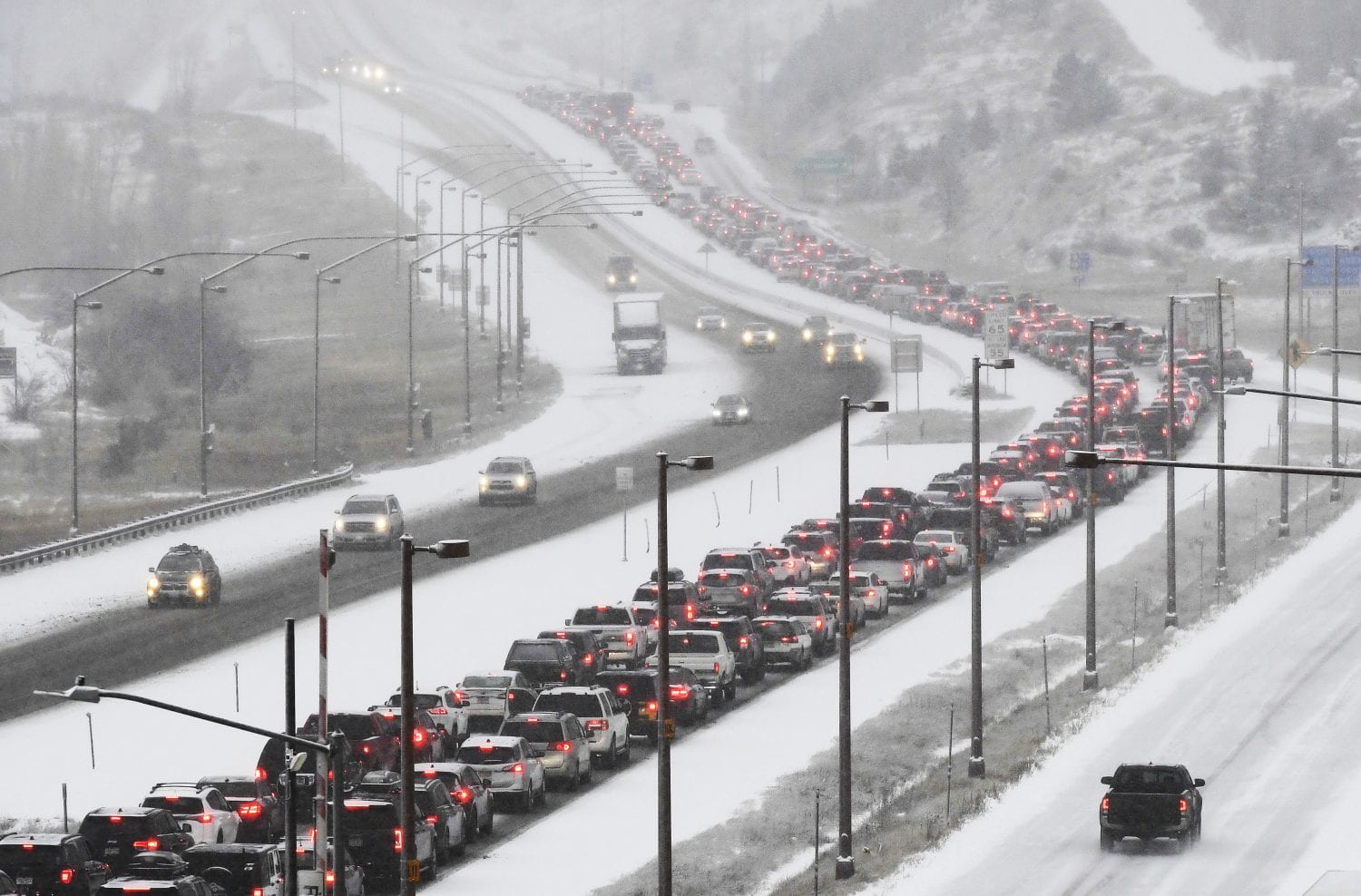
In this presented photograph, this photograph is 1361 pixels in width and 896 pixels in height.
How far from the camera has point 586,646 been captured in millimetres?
51344

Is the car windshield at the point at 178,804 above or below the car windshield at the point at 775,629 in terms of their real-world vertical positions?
below

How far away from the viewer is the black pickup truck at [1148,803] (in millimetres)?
38906

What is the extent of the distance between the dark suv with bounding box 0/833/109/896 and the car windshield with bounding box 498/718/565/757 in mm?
10484

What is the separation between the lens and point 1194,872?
124ft

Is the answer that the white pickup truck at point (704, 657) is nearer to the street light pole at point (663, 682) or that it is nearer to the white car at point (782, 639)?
the white car at point (782, 639)

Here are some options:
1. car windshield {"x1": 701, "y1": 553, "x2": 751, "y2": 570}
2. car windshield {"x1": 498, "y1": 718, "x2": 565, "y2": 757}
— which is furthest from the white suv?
car windshield {"x1": 701, "y1": 553, "x2": 751, "y2": 570}

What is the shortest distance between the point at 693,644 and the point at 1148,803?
13.4 metres

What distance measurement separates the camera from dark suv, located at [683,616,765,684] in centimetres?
5244

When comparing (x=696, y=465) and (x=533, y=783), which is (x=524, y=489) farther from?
(x=696, y=465)

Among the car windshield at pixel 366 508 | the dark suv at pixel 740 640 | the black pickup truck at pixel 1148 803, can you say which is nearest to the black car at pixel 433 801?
the black pickup truck at pixel 1148 803

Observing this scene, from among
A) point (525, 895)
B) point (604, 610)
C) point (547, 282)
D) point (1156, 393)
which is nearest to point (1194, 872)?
point (525, 895)

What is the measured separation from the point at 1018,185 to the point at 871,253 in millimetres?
18563

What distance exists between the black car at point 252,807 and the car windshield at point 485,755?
3212mm

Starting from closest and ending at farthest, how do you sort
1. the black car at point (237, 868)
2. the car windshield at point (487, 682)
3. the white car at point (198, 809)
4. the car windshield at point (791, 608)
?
the black car at point (237, 868) < the white car at point (198, 809) < the car windshield at point (487, 682) < the car windshield at point (791, 608)
